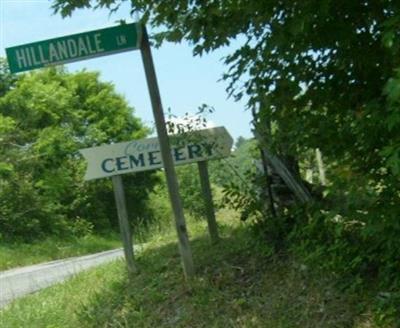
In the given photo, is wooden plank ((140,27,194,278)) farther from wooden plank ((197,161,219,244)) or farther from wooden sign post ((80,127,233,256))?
wooden plank ((197,161,219,244))

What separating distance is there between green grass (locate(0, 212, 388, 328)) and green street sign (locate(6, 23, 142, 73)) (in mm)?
2211

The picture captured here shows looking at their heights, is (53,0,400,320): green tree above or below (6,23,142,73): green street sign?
below

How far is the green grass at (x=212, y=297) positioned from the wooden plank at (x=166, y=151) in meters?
0.24

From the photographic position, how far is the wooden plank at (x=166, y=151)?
6371mm

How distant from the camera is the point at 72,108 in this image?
34500mm

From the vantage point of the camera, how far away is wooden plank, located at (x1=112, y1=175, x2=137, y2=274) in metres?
7.25

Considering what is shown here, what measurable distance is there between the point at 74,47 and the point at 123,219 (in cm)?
192

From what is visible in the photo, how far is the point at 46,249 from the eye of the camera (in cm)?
2445

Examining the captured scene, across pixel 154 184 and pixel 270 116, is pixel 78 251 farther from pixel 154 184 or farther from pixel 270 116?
pixel 270 116

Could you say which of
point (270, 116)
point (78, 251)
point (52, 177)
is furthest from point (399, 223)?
point (52, 177)

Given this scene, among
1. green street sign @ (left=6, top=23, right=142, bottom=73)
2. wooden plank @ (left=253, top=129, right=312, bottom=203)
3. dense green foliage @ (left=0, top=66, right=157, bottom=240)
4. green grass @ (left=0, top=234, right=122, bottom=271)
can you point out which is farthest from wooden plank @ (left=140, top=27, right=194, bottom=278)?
dense green foliage @ (left=0, top=66, right=157, bottom=240)

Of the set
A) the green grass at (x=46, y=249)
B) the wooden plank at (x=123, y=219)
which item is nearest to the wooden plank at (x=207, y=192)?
the wooden plank at (x=123, y=219)

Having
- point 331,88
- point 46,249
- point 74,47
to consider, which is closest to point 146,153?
point 74,47

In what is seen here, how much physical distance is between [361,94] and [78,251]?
2110 centimetres
